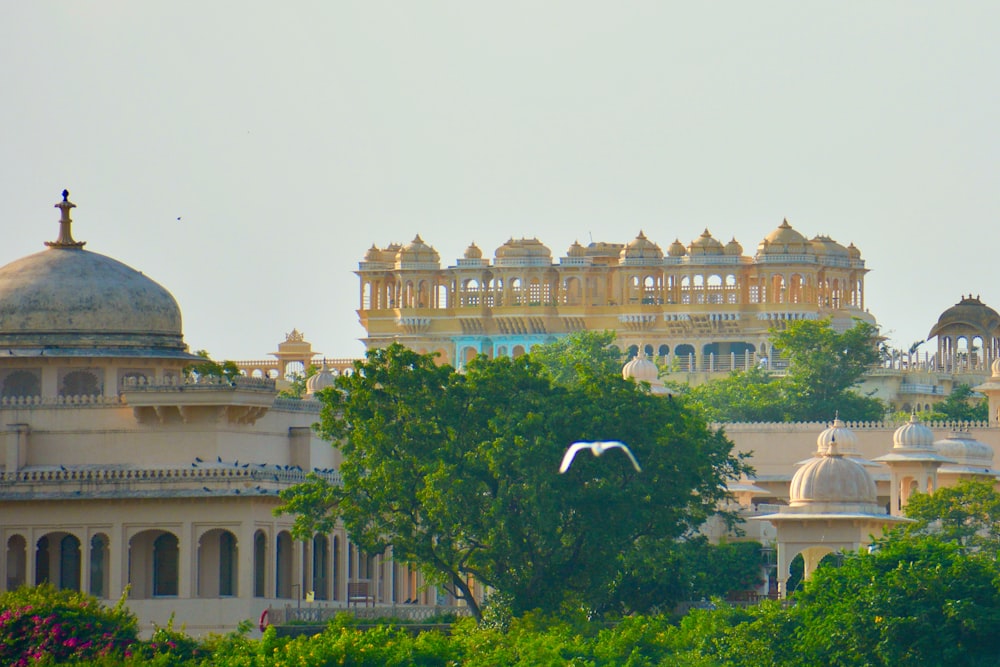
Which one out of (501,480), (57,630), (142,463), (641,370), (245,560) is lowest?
(57,630)

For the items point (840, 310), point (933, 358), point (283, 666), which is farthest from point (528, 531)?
point (840, 310)

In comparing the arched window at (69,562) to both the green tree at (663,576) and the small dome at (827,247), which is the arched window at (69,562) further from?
the small dome at (827,247)

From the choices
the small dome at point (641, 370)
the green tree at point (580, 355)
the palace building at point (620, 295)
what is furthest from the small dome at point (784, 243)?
the small dome at point (641, 370)

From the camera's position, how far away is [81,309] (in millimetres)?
70438

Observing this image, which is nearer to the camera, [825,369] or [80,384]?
[80,384]

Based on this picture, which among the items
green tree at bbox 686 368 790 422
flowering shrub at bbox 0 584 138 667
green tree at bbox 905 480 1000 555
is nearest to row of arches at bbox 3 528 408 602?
flowering shrub at bbox 0 584 138 667

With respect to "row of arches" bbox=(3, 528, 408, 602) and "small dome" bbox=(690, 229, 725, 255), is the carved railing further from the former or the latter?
"small dome" bbox=(690, 229, 725, 255)

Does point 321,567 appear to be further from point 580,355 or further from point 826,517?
point 580,355

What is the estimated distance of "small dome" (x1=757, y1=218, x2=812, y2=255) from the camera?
122m

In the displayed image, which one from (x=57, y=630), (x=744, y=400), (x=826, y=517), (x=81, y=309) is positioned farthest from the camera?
(x=744, y=400)

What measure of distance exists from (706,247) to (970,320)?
10.2 metres

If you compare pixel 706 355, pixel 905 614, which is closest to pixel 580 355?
pixel 706 355

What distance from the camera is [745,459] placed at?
87.7 m

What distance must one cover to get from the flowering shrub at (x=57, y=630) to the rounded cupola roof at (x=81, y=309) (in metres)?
11.9
